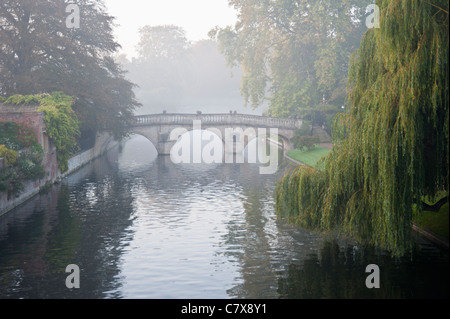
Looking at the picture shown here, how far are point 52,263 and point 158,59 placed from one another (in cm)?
10490

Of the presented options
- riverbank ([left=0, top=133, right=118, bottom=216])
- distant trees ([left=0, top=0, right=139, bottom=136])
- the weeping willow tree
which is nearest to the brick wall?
riverbank ([left=0, top=133, right=118, bottom=216])

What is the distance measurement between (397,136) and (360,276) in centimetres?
456

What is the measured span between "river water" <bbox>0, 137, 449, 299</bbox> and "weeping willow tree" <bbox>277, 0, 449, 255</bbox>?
71.9 inches

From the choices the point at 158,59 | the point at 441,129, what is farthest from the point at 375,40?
the point at 158,59

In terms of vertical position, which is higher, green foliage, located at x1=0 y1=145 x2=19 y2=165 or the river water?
green foliage, located at x1=0 y1=145 x2=19 y2=165

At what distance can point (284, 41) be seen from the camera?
5784 centimetres

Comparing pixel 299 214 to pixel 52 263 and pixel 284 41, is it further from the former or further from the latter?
pixel 284 41

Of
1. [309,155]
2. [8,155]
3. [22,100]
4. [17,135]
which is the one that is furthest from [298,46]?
[8,155]

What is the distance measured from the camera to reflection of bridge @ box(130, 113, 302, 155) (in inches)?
2146

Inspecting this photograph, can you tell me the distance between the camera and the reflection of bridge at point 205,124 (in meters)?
54.5

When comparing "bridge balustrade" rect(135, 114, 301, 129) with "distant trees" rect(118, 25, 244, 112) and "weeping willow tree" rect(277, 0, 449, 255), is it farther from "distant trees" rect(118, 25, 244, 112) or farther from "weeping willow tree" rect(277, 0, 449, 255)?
"distant trees" rect(118, 25, 244, 112)

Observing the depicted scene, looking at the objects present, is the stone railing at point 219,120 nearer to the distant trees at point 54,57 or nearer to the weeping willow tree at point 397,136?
the distant trees at point 54,57

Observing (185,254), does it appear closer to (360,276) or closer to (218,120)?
(360,276)

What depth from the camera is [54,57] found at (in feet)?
135
